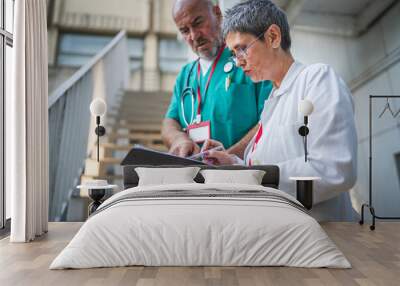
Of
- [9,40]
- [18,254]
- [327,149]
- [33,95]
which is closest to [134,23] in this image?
[9,40]

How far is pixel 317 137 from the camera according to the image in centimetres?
438

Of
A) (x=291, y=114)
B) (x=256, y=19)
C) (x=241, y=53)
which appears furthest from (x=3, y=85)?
(x=291, y=114)

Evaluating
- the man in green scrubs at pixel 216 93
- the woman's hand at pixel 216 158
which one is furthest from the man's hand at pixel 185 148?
the woman's hand at pixel 216 158

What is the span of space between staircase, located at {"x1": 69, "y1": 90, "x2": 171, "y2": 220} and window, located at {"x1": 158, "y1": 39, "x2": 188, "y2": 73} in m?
0.29

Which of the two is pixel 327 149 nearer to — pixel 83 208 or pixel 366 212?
pixel 366 212

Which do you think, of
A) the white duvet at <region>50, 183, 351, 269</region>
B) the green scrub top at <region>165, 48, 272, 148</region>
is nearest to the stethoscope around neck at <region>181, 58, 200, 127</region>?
the green scrub top at <region>165, 48, 272, 148</region>

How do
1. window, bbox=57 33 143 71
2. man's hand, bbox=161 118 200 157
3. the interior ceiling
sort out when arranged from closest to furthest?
man's hand, bbox=161 118 200 157 < the interior ceiling < window, bbox=57 33 143 71

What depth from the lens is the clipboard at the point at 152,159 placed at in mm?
4582

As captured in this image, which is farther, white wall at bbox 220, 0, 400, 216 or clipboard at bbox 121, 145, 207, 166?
white wall at bbox 220, 0, 400, 216

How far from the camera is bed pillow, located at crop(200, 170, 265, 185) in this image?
13.9 ft

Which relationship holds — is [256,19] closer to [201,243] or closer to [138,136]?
[138,136]

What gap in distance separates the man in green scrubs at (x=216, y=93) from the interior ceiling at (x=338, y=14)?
0.84 m

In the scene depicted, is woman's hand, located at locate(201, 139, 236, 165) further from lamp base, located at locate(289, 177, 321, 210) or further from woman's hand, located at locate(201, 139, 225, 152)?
lamp base, located at locate(289, 177, 321, 210)

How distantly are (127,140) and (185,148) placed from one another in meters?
1.07
